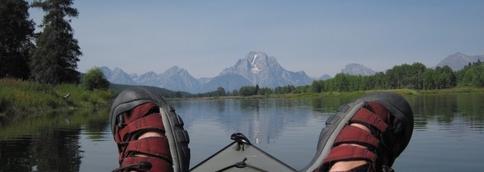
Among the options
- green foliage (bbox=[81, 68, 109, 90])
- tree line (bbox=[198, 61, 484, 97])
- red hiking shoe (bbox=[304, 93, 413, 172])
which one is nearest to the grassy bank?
green foliage (bbox=[81, 68, 109, 90])

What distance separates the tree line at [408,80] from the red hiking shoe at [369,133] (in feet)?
398

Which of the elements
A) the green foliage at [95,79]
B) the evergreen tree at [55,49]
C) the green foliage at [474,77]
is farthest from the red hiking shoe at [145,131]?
the green foliage at [474,77]

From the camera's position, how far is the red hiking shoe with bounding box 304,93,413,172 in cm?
317

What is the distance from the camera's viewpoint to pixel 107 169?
883cm

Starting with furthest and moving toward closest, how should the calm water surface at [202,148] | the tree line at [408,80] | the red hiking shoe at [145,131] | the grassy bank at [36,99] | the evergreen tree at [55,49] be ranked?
the tree line at [408,80]
the evergreen tree at [55,49]
the grassy bank at [36,99]
the calm water surface at [202,148]
the red hiking shoe at [145,131]

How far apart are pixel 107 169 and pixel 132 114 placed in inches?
215

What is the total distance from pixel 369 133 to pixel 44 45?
38.8m

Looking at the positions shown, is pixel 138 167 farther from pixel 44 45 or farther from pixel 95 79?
pixel 95 79

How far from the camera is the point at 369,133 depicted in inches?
129

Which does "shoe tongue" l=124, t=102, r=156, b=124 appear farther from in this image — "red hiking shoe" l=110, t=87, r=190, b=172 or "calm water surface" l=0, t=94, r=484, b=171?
"calm water surface" l=0, t=94, r=484, b=171

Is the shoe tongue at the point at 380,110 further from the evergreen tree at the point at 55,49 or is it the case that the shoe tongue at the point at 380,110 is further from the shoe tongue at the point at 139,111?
the evergreen tree at the point at 55,49

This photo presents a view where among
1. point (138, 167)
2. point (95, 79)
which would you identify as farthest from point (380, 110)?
point (95, 79)

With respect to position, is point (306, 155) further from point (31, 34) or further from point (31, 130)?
point (31, 34)

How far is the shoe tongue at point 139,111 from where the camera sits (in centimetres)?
364
